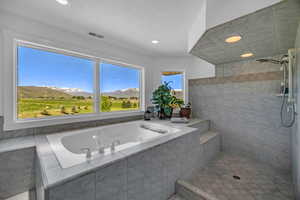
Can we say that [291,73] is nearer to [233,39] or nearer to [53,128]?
[233,39]

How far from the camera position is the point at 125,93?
300cm

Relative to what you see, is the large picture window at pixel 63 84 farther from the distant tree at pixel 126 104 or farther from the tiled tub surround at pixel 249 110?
the tiled tub surround at pixel 249 110

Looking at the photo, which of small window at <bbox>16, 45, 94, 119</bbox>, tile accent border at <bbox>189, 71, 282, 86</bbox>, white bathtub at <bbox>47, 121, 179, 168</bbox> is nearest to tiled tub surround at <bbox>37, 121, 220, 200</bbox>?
white bathtub at <bbox>47, 121, 179, 168</bbox>

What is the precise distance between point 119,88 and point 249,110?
281 cm

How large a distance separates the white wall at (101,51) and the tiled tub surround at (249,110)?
0.53 m

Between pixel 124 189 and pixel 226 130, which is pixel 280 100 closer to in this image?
pixel 226 130

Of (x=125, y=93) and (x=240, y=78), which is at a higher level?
(x=240, y=78)

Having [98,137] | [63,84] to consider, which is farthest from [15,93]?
[98,137]

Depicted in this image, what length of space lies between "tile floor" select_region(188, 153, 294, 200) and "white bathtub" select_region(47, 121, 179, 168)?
837 mm

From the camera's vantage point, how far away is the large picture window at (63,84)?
1789mm

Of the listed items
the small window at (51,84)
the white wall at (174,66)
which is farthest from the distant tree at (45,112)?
the white wall at (174,66)

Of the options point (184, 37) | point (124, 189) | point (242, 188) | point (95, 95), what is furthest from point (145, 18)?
point (242, 188)

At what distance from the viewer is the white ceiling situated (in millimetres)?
1426

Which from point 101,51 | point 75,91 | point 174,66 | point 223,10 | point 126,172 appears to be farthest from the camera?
point 174,66
